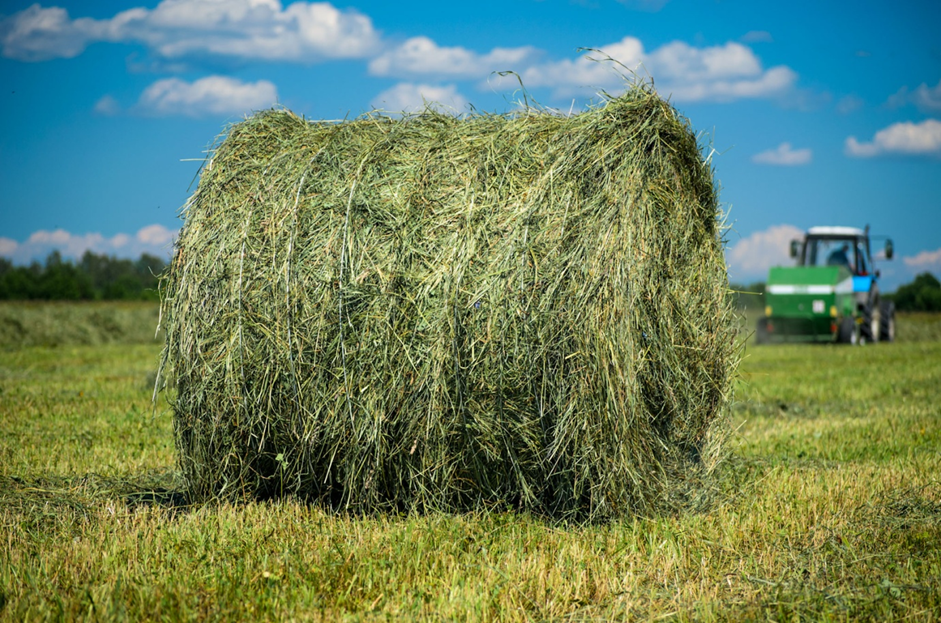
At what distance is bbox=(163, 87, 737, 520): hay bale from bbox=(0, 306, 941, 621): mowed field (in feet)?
1.03

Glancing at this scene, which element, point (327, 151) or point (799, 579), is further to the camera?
point (327, 151)

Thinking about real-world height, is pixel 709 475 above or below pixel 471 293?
below

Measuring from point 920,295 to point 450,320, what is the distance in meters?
53.2

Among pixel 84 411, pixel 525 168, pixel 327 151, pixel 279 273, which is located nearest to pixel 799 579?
pixel 525 168

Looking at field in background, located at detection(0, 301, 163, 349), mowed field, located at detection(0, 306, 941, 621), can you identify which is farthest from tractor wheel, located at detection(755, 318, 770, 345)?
mowed field, located at detection(0, 306, 941, 621)

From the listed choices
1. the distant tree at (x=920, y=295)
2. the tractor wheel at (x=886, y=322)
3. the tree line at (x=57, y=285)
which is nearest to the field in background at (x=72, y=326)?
the tree line at (x=57, y=285)

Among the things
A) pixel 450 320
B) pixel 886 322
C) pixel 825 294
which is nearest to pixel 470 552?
pixel 450 320

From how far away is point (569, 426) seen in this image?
4660mm

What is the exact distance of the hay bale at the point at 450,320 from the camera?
184 inches

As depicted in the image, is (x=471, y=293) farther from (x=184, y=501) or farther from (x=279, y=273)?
(x=184, y=501)

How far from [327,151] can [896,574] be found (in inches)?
161

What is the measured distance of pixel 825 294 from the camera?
21.1m

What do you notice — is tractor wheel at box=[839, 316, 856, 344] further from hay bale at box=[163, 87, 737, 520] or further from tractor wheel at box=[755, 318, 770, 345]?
hay bale at box=[163, 87, 737, 520]

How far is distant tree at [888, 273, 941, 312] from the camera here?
4905 cm
